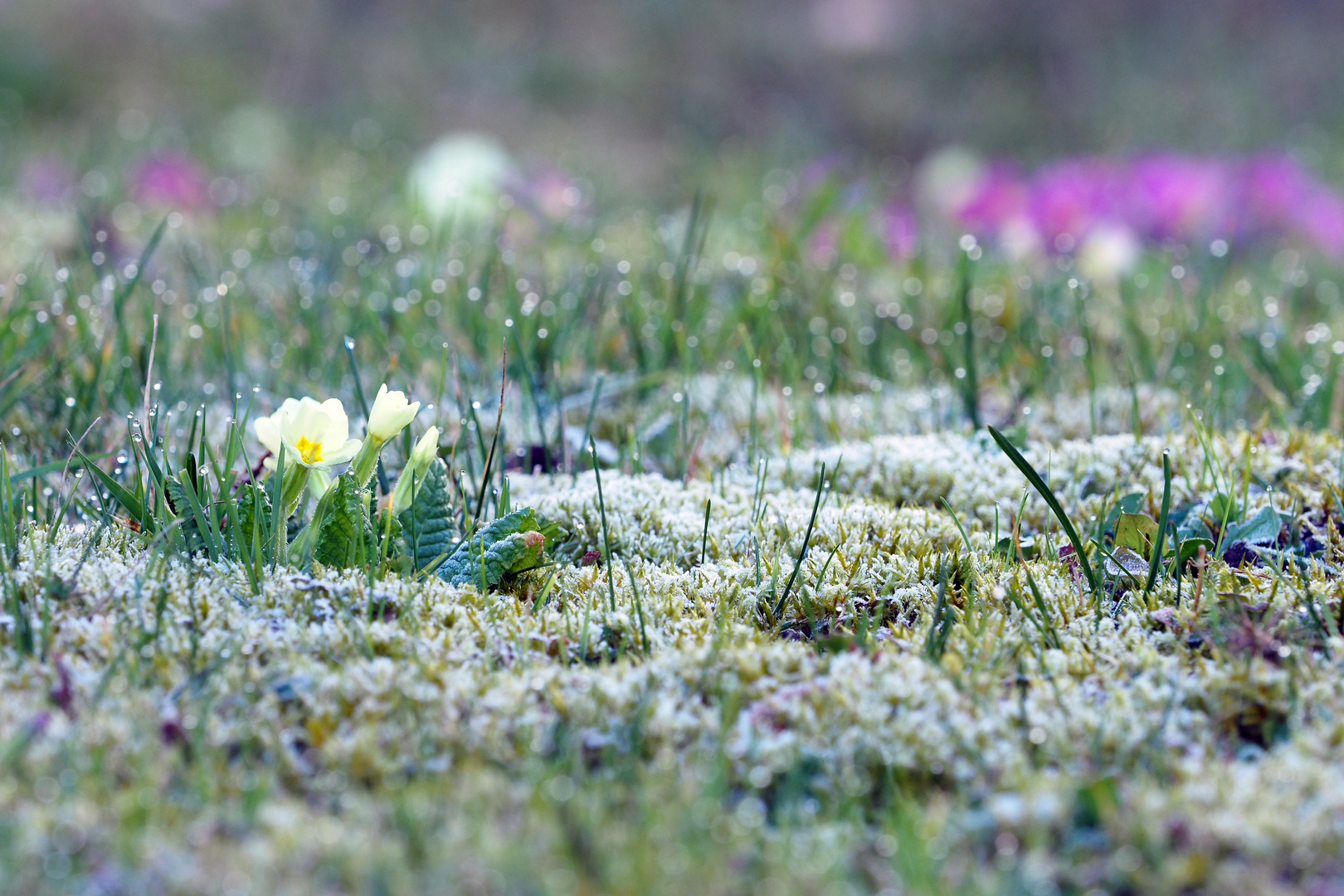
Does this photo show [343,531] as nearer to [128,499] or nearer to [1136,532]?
[128,499]

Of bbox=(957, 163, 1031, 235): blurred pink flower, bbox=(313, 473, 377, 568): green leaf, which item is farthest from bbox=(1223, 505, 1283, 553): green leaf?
bbox=(957, 163, 1031, 235): blurred pink flower

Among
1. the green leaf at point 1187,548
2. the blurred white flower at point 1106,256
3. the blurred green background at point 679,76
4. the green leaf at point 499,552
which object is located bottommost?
the green leaf at point 1187,548

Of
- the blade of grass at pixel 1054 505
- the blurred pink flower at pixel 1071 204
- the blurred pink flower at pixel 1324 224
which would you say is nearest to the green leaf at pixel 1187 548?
Answer: the blade of grass at pixel 1054 505

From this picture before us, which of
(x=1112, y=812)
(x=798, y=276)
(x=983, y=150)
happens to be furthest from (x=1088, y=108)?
(x=1112, y=812)

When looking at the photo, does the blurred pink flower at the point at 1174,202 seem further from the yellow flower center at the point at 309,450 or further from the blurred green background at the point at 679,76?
the yellow flower center at the point at 309,450

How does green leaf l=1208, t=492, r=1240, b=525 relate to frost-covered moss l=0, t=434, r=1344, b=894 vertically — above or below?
above

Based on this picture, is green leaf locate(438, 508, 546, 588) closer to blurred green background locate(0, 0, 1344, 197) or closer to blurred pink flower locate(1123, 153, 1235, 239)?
blurred pink flower locate(1123, 153, 1235, 239)

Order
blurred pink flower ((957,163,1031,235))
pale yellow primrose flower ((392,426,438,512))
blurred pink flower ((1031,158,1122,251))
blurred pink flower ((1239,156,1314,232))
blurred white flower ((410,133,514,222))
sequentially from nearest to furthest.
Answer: pale yellow primrose flower ((392,426,438,512)), blurred pink flower ((1031,158,1122,251)), blurred white flower ((410,133,514,222)), blurred pink flower ((957,163,1031,235)), blurred pink flower ((1239,156,1314,232))
